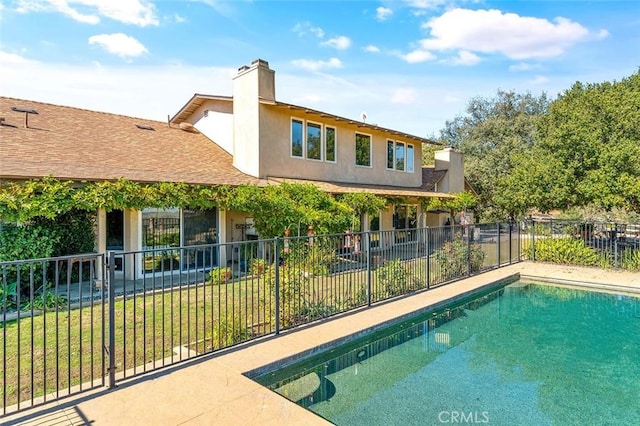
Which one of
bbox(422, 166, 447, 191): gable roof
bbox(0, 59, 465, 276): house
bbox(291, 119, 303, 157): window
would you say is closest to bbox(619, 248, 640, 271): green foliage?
bbox(0, 59, 465, 276): house

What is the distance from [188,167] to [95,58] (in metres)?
5.22

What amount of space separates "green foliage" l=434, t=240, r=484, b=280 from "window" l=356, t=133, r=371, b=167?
8528 millimetres

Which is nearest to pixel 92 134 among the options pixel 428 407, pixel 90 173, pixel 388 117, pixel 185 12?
pixel 90 173

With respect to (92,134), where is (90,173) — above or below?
below

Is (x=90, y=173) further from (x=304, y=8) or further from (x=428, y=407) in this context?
(x=428, y=407)

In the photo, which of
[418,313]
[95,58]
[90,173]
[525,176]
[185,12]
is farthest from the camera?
[525,176]

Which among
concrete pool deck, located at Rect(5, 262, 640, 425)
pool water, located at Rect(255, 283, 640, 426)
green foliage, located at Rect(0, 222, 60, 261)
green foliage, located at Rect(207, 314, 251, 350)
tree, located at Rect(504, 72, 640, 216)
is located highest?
tree, located at Rect(504, 72, 640, 216)

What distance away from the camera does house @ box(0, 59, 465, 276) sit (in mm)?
11906

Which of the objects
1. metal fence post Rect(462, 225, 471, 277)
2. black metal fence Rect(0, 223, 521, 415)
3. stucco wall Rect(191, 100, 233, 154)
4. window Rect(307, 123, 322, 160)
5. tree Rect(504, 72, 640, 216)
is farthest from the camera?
stucco wall Rect(191, 100, 233, 154)

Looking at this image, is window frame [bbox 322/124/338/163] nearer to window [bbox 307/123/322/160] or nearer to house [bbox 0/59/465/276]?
house [bbox 0/59/465/276]

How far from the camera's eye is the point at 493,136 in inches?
1563

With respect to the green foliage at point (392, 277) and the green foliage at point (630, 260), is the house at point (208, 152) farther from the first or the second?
the green foliage at point (630, 260)

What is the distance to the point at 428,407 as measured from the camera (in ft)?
16.8

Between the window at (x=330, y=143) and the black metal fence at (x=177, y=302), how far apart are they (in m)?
7.92
